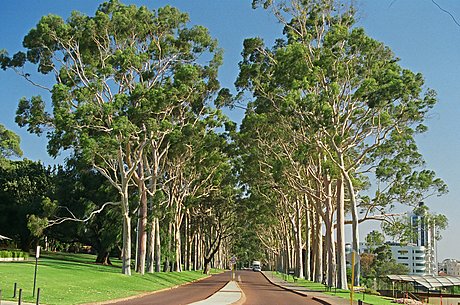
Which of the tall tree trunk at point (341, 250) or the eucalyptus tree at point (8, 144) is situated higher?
the eucalyptus tree at point (8, 144)

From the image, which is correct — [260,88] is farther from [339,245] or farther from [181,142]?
[339,245]

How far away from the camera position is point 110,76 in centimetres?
4700

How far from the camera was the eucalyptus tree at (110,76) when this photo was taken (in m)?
43.7

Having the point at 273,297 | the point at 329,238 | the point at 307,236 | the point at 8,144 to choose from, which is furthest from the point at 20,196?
the point at 273,297

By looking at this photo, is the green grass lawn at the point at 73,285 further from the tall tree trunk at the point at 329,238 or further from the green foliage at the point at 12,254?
the green foliage at the point at 12,254

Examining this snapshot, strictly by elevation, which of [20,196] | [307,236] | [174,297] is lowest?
[174,297]

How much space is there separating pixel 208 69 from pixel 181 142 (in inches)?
274

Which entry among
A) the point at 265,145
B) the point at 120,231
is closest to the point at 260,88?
the point at 265,145

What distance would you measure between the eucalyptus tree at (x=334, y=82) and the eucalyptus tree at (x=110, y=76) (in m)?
6.28

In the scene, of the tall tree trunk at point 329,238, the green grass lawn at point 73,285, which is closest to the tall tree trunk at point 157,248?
the green grass lawn at point 73,285

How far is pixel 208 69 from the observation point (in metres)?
53.6

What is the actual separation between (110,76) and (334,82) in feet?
56.3

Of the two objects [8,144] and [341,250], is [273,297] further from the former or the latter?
[8,144]

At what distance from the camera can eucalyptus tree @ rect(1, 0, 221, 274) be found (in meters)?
43.7
